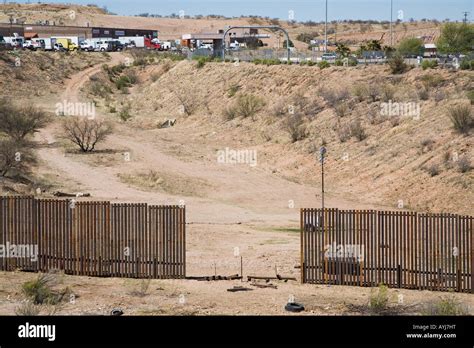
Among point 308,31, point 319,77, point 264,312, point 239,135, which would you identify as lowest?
point 264,312

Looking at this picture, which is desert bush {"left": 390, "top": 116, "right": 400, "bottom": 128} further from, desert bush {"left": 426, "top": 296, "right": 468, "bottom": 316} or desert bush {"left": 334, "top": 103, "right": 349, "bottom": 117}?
desert bush {"left": 426, "top": 296, "right": 468, "bottom": 316}

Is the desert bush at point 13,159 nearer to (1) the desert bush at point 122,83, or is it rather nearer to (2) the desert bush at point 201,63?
(2) the desert bush at point 201,63

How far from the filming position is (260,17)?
593ft

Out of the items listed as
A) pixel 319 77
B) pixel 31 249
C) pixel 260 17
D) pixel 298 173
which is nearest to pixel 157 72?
pixel 319 77

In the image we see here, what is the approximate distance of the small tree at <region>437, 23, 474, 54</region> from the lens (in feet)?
211

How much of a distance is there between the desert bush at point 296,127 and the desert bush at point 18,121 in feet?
43.9

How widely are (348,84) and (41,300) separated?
39661mm

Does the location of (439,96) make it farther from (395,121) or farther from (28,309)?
(28,309)

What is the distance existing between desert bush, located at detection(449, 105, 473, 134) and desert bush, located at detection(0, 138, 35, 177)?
18.0 m

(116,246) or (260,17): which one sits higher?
(260,17)

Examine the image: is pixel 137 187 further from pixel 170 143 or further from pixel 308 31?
pixel 308 31

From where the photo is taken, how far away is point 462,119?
39594mm

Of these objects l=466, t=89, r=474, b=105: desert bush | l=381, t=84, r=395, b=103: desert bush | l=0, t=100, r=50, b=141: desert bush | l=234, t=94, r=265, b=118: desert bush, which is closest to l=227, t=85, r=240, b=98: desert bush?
l=234, t=94, r=265, b=118: desert bush

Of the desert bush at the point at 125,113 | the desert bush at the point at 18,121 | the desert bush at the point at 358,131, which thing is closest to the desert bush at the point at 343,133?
the desert bush at the point at 358,131
